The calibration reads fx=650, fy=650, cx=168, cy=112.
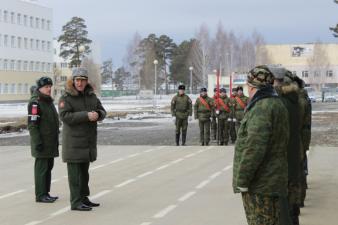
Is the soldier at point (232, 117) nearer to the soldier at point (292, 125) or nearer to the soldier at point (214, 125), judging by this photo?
the soldier at point (214, 125)

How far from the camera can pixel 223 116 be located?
2164 cm

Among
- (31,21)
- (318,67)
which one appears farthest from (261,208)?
(318,67)

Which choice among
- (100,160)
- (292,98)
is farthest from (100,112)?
(100,160)

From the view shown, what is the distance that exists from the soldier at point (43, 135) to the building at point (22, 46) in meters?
91.6

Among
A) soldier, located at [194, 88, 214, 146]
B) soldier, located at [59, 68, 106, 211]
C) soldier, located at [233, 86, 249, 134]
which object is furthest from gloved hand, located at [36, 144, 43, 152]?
soldier, located at [233, 86, 249, 134]

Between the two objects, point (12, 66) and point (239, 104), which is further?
point (12, 66)

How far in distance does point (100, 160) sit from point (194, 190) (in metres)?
5.45

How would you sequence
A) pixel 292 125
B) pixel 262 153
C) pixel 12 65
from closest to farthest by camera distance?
pixel 262 153, pixel 292 125, pixel 12 65

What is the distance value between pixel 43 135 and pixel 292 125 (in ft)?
14.8

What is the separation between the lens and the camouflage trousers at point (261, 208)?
18.2 ft

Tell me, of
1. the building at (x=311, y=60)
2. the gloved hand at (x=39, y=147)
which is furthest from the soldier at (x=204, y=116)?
the building at (x=311, y=60)

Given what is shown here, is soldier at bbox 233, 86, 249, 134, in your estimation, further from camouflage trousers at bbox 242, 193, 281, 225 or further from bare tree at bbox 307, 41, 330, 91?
bare tree at bbox 307, 41, 330, 91

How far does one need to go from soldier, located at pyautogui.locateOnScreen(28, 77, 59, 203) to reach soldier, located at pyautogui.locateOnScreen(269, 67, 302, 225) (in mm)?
4392

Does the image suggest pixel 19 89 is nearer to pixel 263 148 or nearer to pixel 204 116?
pixel 204 116
